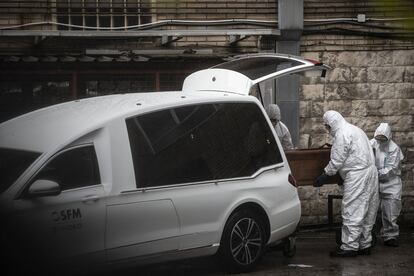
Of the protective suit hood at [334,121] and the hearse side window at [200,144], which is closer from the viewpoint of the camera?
the hearse side window at [200,144]

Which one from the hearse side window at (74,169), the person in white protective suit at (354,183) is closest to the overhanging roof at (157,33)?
the person in white protective suit at (354,183)

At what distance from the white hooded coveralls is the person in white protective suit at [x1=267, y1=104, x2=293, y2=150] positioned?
71.5 inches

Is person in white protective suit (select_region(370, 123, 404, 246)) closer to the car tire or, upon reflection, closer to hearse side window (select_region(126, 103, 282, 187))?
hearse side window (select_region(126, 103, 282, 187))

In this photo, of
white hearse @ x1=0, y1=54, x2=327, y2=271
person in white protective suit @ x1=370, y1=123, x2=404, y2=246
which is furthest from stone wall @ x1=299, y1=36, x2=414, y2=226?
white hearse @ x1=0, y1=54, x2=327, y2=271

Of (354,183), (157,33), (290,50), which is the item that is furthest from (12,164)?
(290,50)

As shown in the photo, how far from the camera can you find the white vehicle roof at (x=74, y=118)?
7.43 meters

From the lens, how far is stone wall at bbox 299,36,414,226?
1306cm

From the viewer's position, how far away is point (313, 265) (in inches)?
368

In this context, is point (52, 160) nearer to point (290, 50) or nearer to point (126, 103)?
point (126, 103)

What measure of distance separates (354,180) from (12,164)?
14.2 feet

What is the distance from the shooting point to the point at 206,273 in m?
8.79

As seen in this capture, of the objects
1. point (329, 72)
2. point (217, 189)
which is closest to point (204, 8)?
point (329, 72)

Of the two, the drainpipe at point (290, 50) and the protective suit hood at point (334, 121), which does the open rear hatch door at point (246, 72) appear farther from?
the drainpipe at point (290, 50)

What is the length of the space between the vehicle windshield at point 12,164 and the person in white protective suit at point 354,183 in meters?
4.07
